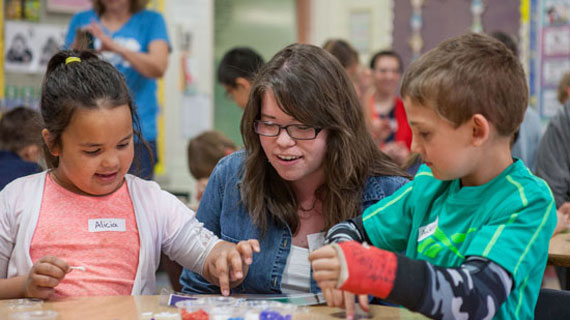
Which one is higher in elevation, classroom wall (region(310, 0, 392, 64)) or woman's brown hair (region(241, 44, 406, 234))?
classroom wall (region(310, 0, 392, 64))

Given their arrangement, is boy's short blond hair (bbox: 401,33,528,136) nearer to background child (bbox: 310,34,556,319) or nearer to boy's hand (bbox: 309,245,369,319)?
background child (bbox: 310,34,556,319)

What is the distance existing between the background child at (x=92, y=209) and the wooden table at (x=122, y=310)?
0.24 metres

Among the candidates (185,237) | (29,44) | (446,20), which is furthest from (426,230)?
(446,20)

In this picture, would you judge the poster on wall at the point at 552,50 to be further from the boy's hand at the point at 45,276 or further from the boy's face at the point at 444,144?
the boy's hand at the point at 45,276

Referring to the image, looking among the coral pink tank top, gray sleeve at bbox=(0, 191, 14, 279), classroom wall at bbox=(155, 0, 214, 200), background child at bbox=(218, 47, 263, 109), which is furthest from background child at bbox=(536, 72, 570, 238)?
classroom wall at bbox=(155, 0, 214, 200)

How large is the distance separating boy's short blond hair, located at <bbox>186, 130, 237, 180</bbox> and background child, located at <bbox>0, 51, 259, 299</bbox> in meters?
2.26

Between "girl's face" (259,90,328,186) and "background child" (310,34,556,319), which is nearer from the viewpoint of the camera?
"background child" (310,34,556,319)

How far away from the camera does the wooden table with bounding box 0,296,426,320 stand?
1.48 m

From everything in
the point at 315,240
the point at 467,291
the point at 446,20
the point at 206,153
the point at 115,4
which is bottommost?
the point at 206,153

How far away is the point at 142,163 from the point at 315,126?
122cm

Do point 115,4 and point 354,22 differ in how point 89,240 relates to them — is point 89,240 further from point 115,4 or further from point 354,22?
point 354,22

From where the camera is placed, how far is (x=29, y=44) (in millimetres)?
5070

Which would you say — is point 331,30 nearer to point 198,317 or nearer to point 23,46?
point 23,46

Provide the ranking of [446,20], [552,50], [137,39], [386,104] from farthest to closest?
[446,20], [552,50], [386,104], [137,39]
